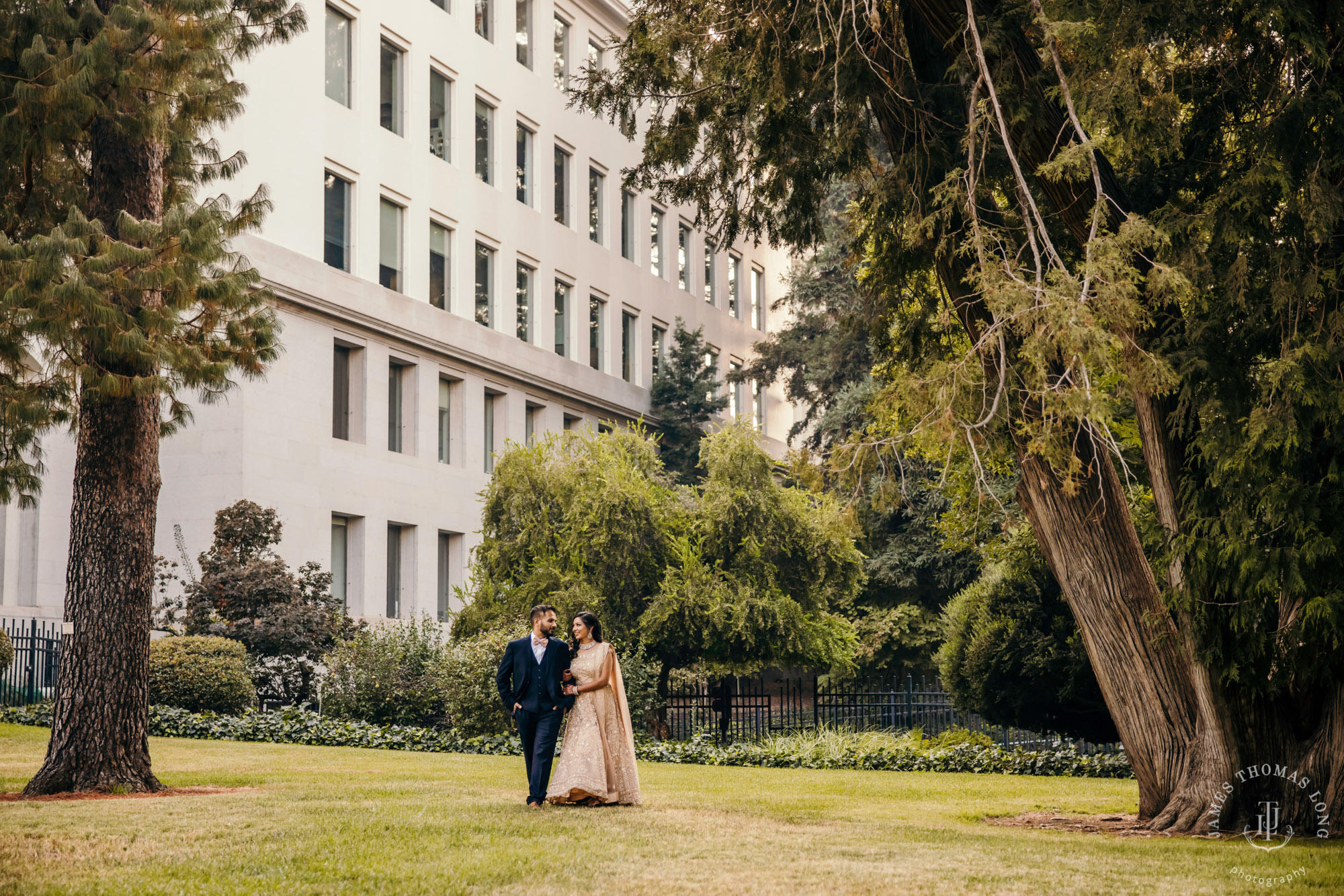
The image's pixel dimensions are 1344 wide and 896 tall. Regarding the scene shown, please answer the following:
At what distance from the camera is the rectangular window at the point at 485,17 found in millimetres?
34031

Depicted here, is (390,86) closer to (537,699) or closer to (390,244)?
(390,244)

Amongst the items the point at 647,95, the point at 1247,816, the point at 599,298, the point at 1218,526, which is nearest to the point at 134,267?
the point at 647,95

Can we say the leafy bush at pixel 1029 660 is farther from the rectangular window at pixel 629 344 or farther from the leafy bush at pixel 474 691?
the rectangular window at pixel 629 344

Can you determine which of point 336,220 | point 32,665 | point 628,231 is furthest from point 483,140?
point 32,665

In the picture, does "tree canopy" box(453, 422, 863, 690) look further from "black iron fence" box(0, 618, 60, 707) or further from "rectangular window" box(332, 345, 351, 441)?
"black iron fence" box(0, 618, 60, 707)

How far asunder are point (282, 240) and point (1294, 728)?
2158cm

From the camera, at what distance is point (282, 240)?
26641mm

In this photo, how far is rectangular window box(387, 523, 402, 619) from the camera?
99.2ft

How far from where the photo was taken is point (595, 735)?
10.9 meters

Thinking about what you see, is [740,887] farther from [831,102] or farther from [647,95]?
[647,95]

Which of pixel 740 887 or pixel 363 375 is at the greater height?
pixel 363 375

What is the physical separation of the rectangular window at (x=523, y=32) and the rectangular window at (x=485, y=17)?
1.05 meters

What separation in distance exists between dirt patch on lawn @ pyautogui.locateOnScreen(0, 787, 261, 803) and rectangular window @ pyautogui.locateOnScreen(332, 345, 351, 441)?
54.5 feet

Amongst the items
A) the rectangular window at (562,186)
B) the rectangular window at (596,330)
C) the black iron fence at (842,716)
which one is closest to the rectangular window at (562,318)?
the rectangular window at (596,330)
